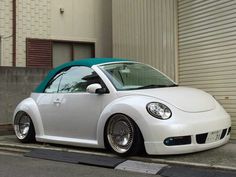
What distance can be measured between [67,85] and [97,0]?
24.2 feet

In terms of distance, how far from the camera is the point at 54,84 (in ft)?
27.6

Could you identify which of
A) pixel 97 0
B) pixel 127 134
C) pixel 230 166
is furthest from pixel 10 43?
pixel 230 166

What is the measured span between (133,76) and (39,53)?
684 cm

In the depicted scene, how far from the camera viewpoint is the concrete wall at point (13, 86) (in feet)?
38.2

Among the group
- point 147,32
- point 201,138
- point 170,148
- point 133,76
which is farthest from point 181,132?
point 147,32

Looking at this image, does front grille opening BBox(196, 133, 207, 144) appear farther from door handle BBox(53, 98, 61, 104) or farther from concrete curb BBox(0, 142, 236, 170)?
door handle BBox(53, 98, 61, 104)

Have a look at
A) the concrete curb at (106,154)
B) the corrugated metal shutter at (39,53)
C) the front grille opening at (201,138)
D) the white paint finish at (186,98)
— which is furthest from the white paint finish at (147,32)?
the front grille opening at (201,138)

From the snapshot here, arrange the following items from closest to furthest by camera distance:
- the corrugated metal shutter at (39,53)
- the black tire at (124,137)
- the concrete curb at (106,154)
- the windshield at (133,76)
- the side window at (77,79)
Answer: the concrete curb at (106,154) → the black tire at (124,137) → the windshield at (133,76) → the side window at (77,79) → the corrugated metal shutter at (39,53)

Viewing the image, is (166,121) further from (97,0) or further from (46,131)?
(97,0)

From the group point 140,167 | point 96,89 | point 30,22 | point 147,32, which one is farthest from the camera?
point 30,22

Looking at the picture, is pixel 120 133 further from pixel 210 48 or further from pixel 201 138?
pixel 210 48

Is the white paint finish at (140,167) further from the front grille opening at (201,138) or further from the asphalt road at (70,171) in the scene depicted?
the front grille opening at (201,138)

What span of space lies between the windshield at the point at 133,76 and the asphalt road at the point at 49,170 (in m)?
1.47

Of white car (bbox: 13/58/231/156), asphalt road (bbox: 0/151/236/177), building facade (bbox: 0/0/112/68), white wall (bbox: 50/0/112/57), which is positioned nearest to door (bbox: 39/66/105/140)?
white car (bbox: 13/58/231/156)
